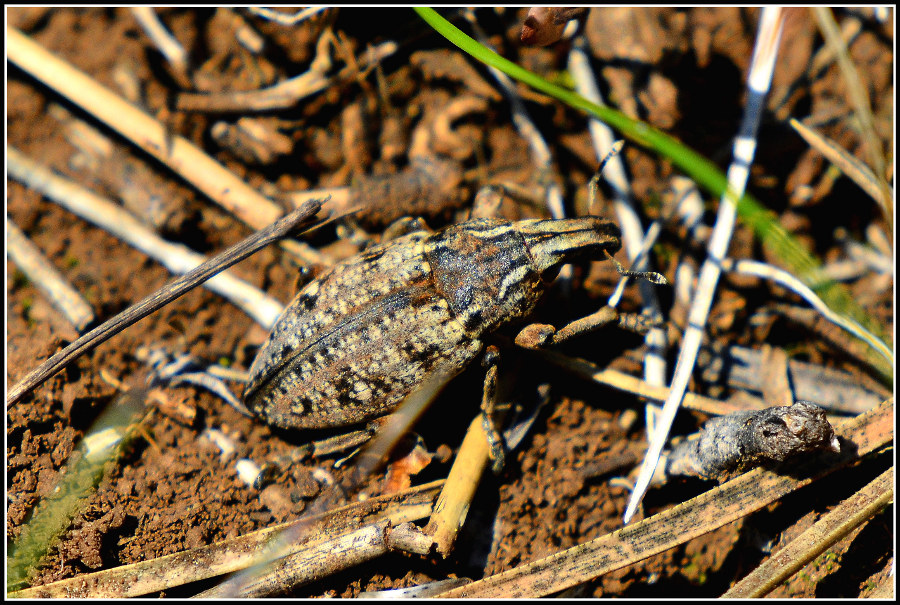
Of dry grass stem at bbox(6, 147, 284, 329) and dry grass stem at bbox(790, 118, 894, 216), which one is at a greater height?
dry grass stem at bbox(6, 147, 284, 329)

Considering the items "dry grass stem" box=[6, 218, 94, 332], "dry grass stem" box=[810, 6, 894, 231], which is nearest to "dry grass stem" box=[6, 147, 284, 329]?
"dry grass stem" box=[6, 218, 94, 332]

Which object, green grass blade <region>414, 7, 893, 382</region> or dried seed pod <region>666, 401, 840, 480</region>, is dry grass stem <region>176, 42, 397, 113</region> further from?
dried seed pod <region>666, 401, 840, 480</region>

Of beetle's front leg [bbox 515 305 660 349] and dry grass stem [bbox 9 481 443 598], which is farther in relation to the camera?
beetle's front leg [bbox 515 305 660 349]

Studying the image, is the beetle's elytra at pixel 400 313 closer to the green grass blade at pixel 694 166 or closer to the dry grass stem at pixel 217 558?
the dry grass stem at pixel 217 558

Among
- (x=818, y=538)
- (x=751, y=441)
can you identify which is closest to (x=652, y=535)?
(x=751, y=441)

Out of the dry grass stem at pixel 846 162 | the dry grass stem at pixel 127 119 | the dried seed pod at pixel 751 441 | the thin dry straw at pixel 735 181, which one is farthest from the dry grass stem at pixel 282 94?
the dried seed pod at pixel 751 441

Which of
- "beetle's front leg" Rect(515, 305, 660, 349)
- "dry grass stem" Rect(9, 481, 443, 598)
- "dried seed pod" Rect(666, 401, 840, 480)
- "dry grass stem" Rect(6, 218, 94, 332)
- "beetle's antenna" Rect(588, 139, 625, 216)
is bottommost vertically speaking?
"dried seed pod" Rect(666, 401, 840, 480)

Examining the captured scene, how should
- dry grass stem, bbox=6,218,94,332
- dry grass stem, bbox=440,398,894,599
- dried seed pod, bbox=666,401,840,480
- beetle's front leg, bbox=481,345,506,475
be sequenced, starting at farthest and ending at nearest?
dry grass stem, bbox=6,218,94,332 → beetle's front leg, bbox=481,345,506,475 → dry grass stem, bbox=440,398,894,599 → dried seed pod, bbox=666,401,840,480
